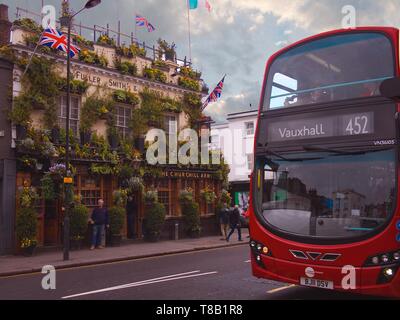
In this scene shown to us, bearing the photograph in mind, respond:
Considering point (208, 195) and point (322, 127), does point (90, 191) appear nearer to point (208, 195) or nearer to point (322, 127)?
point (208, 195)

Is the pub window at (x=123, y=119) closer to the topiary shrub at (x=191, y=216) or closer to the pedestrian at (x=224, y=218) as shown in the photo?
the topiary shrub at (x=191, y=216)

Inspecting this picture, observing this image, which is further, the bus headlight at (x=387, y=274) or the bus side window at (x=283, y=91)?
the bus side window at (x=283, y=91)

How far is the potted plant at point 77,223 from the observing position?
1741 cm

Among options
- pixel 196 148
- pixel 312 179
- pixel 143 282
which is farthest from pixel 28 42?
pixel 312 179

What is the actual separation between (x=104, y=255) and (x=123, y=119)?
719 cm

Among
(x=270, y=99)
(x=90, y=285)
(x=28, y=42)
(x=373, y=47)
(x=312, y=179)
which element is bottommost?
(x=90, y=285)

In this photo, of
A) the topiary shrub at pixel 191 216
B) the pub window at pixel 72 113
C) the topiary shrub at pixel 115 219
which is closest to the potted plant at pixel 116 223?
the topiary shrub at pixel 115 219

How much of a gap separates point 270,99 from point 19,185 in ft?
38.0

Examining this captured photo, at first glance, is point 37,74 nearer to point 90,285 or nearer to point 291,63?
point 90,285

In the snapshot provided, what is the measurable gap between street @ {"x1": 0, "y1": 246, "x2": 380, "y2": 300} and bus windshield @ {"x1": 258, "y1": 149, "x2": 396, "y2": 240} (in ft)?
5.89

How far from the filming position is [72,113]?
19.1 meters

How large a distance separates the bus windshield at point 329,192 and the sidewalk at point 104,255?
845 cm

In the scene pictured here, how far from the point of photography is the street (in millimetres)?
8531
